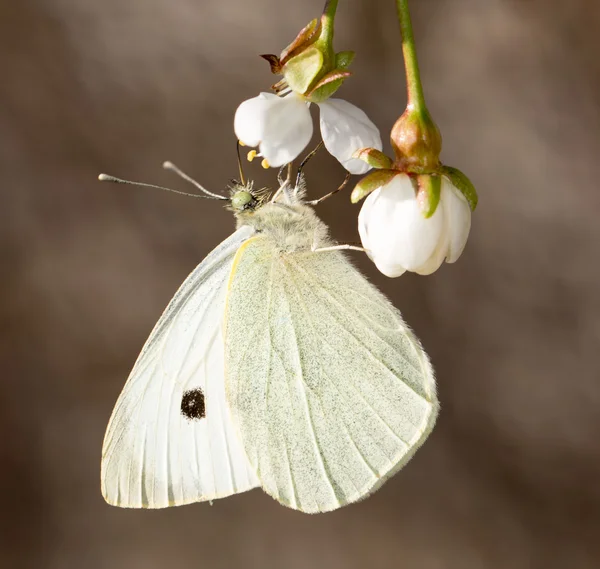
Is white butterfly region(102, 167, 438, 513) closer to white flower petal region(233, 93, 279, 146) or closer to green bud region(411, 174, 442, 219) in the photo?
white flower petal region(233, 93, 279, 146)

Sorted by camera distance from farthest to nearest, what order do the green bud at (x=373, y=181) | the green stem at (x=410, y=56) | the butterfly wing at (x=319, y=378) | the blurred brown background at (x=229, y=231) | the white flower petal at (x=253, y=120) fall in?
1. the blurred brown background at (x=229, y=231)
2. the butterfly wing at (x=319, y=378)
3. the white flower petal at (x=253, y=120)
4. the green bud at (x=373, y=181)
5. the green stem at (x=410, y=56)

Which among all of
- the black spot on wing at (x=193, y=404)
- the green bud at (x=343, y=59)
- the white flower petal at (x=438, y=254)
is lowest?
the white flower petal at (x=438, y=254)

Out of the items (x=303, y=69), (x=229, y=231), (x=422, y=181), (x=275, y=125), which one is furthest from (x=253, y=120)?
(x=229, y=231)

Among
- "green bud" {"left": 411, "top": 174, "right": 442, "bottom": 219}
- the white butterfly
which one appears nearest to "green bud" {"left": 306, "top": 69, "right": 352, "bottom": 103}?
"green bud" {"left": 411, "top": 174, "right": 442, "bottom": 219}

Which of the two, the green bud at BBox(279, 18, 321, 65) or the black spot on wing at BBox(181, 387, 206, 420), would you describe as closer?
the green bud at BBox(279, 18, 321, 65)

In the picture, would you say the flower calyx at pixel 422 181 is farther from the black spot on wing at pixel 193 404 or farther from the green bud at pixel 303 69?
the black spot on wing at pixel 193 404

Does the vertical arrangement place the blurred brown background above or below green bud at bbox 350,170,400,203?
above

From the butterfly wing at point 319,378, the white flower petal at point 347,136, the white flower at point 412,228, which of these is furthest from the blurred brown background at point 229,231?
the white flower at point 412,228

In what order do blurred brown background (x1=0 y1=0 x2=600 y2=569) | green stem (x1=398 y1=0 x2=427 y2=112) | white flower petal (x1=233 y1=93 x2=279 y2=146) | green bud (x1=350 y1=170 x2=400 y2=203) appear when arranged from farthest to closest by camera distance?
blurred brown background (x1=0 y1=0 x2=600 y2=569), white flower petal (x1=233 y1=93 x2=279 y2=146), green bud (x1=350 y1=170 x2=400 y2=203), green stem (x1=398 y1=0 x2=427 y2=112)

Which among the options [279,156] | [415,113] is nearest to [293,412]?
[279,156]
